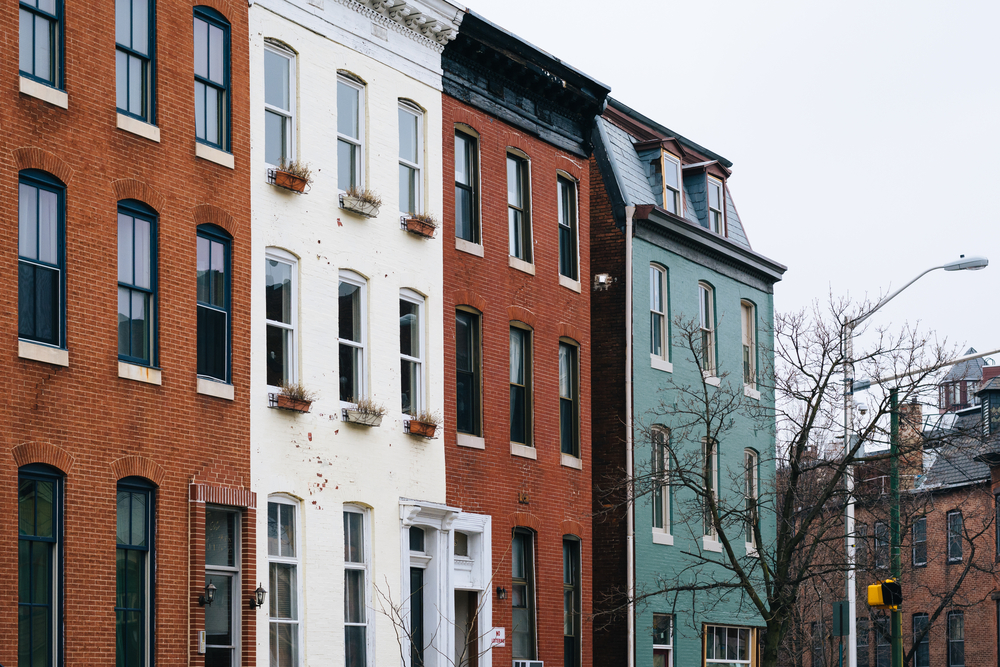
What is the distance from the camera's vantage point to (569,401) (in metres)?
28.9

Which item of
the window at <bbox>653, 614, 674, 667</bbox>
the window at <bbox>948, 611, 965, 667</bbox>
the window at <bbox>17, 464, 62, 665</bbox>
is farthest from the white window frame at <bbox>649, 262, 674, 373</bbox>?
the window at <bbox>948, 611, 965, 667</bbox>

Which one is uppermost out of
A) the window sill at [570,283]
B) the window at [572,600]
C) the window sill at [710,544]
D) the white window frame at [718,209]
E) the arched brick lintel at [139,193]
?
the white window frame at [718,209]

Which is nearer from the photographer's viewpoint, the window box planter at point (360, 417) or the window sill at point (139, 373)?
the window sill at point (139, 373)

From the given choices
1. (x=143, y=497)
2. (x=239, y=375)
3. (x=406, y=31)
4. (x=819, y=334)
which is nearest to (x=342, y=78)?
(x=406, y=31)

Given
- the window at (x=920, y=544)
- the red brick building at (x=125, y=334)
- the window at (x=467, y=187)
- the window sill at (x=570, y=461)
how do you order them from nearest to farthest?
the red brick building at (x=125, y=334) < the window at (x=467, y=187) < the window sill at (x=570, y=461) < the window at (x=920, y=544)

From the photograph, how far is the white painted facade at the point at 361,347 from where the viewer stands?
68.5ft

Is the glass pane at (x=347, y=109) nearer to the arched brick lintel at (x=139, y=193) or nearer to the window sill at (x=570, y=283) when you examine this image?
the arched brick lintel at (x=139, y=193)

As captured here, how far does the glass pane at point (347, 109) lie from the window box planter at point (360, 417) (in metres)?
Answer: 4.58

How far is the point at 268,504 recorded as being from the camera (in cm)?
2066

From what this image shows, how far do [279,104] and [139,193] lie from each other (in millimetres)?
3803

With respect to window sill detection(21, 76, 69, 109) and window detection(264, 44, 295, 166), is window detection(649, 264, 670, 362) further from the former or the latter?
window sill detection(21, 76, 69, 109)

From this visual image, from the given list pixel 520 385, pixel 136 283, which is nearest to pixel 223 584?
pixel 136 283

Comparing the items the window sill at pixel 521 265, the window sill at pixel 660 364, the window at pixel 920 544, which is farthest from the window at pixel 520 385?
the window at pixel 920 544

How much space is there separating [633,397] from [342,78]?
34.5 ft
